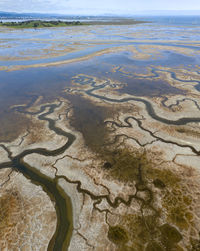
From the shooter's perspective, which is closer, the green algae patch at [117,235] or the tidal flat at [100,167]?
the green algae patch at [117,235]

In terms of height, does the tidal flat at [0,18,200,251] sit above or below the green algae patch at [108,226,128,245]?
below

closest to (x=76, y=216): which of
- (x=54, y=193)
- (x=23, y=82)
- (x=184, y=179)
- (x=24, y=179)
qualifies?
(x=54, y=193)

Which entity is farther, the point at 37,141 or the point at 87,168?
the point at 37,141

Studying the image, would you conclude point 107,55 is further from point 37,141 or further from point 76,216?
point 76,216

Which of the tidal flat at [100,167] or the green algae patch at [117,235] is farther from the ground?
the green algae patch at [117,235]
